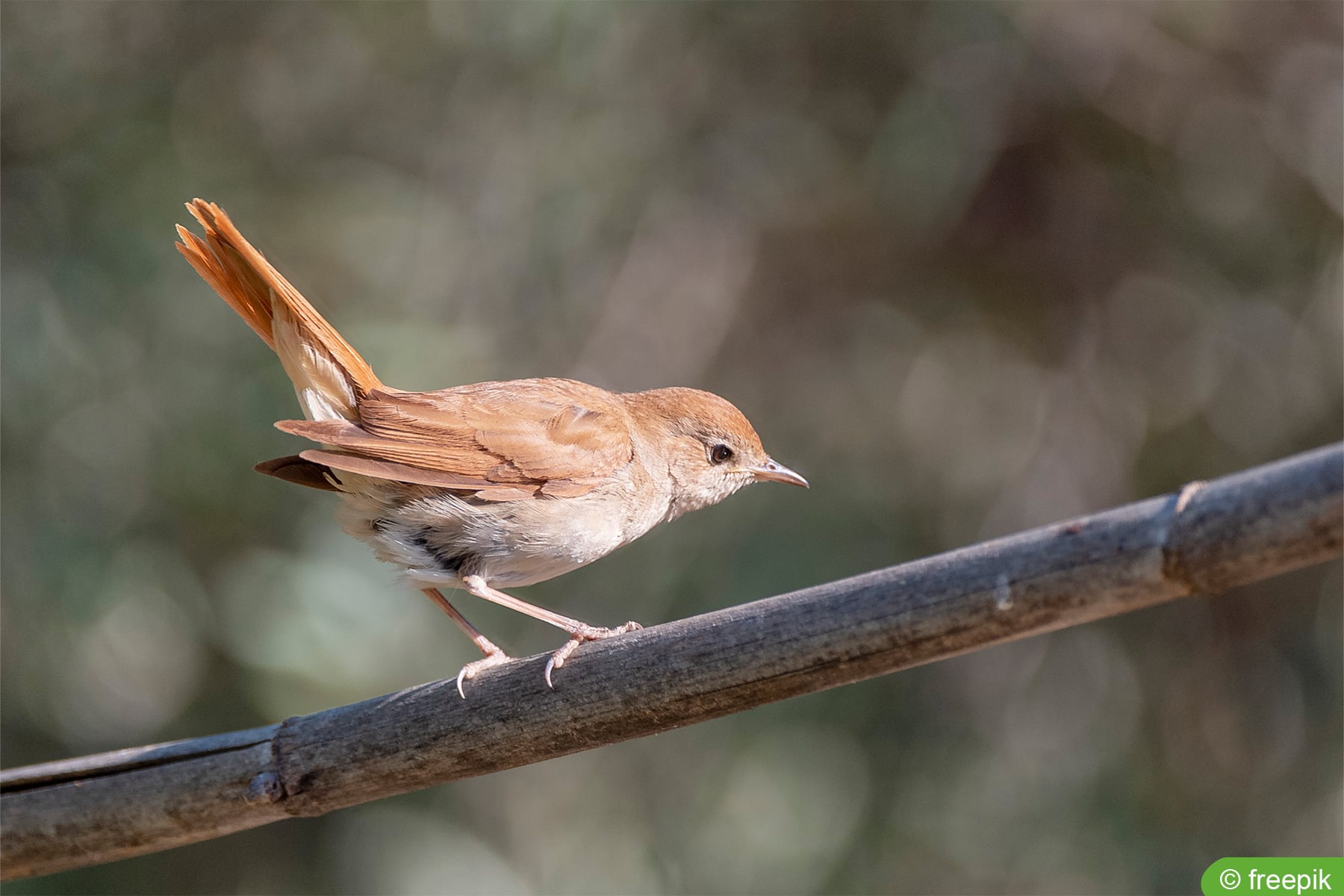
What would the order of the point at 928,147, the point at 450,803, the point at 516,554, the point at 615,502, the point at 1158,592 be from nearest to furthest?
the point at 1158,592
the point at 516,554
the point at 615,502
the point at 450,803
the point at 928,147

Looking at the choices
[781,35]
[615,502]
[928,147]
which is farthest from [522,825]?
[781,35]

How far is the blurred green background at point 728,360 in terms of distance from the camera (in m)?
4.57

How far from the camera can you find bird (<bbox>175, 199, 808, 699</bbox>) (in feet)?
9.60

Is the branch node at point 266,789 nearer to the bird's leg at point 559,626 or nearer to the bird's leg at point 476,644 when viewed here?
the bird's leg at point 476,644

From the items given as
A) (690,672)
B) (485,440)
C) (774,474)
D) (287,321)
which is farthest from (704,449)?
(690,672)

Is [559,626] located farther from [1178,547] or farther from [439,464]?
[1178,547]

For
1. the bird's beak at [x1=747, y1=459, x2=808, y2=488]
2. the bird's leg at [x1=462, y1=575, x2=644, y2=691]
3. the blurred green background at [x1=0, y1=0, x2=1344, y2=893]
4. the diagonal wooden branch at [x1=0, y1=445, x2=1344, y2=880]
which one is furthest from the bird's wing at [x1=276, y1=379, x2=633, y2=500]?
the blurred green background at [x1=0, y1=0, x2=1344, y2=893]

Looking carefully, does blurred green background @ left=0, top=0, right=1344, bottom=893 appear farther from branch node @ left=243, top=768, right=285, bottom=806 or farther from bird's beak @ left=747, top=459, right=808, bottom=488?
branch node @ left=243, top=768, right=285, bottom=806

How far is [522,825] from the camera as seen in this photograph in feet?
16.7

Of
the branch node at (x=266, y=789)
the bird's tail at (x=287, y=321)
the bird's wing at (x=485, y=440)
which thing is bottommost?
the branch node at (x=266, y=789)

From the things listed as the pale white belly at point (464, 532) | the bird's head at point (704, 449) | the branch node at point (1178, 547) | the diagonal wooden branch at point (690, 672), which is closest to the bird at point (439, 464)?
the pale white belly at point (464, 532)

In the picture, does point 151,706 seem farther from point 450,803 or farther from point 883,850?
point 883,850

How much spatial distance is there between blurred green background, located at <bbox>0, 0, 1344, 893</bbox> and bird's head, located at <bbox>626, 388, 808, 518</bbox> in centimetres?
141

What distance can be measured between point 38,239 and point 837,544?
12.4 feet
